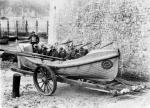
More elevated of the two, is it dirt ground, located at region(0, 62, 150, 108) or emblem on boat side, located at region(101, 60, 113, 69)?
emblem on boat side, located at region(101, 60, 113, 69)

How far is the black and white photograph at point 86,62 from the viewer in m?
6.54

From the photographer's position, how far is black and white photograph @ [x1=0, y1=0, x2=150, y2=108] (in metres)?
6.54

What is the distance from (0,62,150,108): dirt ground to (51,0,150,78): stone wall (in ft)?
6.13

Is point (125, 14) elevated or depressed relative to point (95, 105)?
elevated

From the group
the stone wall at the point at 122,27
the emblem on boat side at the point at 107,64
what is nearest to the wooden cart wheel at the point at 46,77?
the emblem on boat side at the point at 107,64

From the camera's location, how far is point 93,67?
21.6ft

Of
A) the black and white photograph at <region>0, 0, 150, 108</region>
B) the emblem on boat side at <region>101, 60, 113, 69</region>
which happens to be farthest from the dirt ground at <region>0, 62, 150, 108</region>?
the emblem on boat side at <region>101, 60, 113, 69</region>

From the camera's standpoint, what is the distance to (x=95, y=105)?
646cm

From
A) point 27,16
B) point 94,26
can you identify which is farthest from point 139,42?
point 27,16

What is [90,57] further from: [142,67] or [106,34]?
[106,34]

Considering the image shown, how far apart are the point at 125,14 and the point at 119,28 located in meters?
0.52

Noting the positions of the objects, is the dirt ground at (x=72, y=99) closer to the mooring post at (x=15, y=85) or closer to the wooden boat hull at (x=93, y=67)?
the mooring post at (x=15, y=85)

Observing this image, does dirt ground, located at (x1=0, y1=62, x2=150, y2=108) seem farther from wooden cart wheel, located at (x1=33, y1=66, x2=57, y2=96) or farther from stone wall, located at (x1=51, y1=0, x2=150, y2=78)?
stone wall, located at (x1=51, y1=0, x2=150, y2=78)

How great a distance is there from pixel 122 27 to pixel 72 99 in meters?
3.36
